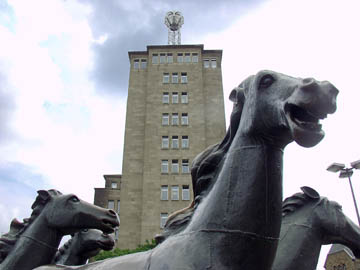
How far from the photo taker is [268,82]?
245cm

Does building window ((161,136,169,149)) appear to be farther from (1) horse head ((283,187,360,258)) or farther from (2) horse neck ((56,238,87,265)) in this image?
(1) horse head ((283,187,360,258))

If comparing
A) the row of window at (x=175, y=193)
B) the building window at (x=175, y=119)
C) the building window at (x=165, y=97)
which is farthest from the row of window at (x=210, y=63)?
the row of window at (x=175, y=193)

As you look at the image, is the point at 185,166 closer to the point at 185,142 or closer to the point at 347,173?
the point at 185,142

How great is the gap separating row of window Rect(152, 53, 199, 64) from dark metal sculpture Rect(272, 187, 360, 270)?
44.1 metres

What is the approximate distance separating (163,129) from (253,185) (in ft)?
132

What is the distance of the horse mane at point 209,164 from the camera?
265 cm

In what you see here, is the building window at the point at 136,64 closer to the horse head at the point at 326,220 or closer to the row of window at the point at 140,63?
the row of window at the point at 140,63

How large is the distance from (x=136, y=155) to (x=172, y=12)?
2506cm

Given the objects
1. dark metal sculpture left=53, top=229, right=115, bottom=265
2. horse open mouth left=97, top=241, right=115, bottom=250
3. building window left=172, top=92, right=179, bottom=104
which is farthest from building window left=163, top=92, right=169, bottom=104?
horse open mouth left=97, top=241, right=115, bottom=250

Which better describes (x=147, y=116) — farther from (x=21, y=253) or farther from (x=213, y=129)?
(x=21, y=253)

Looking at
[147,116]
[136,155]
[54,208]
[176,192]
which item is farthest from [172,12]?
[54,208]

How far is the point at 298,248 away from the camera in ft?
11.6

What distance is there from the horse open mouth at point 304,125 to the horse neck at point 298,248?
168 centimetres

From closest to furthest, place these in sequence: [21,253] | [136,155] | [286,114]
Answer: [286,114] → [21,253] → [136,155]
